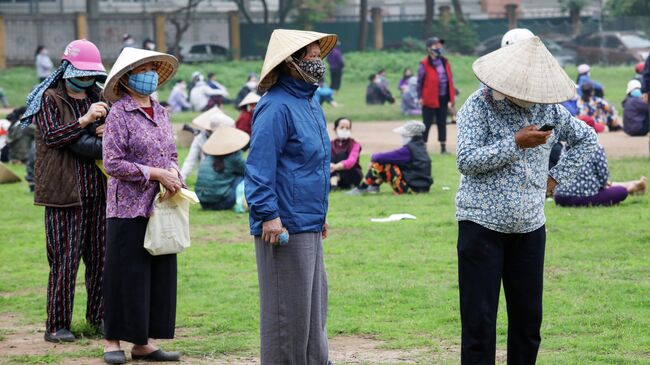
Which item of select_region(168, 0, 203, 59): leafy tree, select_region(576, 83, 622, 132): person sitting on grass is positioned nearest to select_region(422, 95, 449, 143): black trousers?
select_region(576, 83, 622, 132): person sitting on grass

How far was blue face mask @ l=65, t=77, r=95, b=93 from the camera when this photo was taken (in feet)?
24.8

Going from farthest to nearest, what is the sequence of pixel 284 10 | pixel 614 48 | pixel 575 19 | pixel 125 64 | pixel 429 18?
1. pixel 575 19
2. pixel 429 18
3. pixel 284 10
4. pixel 614 48
5. pixel 125 64

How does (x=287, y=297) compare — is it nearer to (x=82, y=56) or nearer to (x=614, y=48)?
(x=82, y=56)

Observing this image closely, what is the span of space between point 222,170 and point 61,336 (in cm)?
646

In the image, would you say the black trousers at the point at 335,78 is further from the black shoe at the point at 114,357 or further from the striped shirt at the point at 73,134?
the black shoe at the point at 114,357

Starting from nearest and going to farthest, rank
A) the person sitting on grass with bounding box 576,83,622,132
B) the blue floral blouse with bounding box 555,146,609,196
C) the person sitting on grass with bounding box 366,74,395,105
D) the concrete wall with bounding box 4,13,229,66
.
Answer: the blue floral blouse with bounding box 555,146,609,196 < the person sitting on grass with bounding box 576,83,622,132 < the person sitting on grass with bounding box 366,74,395,105 < the concrete wall with bounding box 4,13,229,66

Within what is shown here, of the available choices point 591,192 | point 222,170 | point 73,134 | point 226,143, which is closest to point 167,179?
point 73,134

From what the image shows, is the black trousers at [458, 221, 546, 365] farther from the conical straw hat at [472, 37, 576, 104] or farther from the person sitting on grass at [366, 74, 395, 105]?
the person sitting on grass at [366, 74, 395, 105]

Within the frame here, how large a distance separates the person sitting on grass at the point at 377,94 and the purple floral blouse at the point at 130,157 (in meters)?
25.6

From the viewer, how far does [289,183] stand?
5.77 metres

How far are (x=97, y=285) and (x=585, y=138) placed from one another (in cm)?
347

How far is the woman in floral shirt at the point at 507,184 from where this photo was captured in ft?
18.5

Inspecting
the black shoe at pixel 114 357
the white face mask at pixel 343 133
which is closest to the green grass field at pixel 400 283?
the black shoe at pixel 114 357

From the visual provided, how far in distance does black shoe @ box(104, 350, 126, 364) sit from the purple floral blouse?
2.75ft
